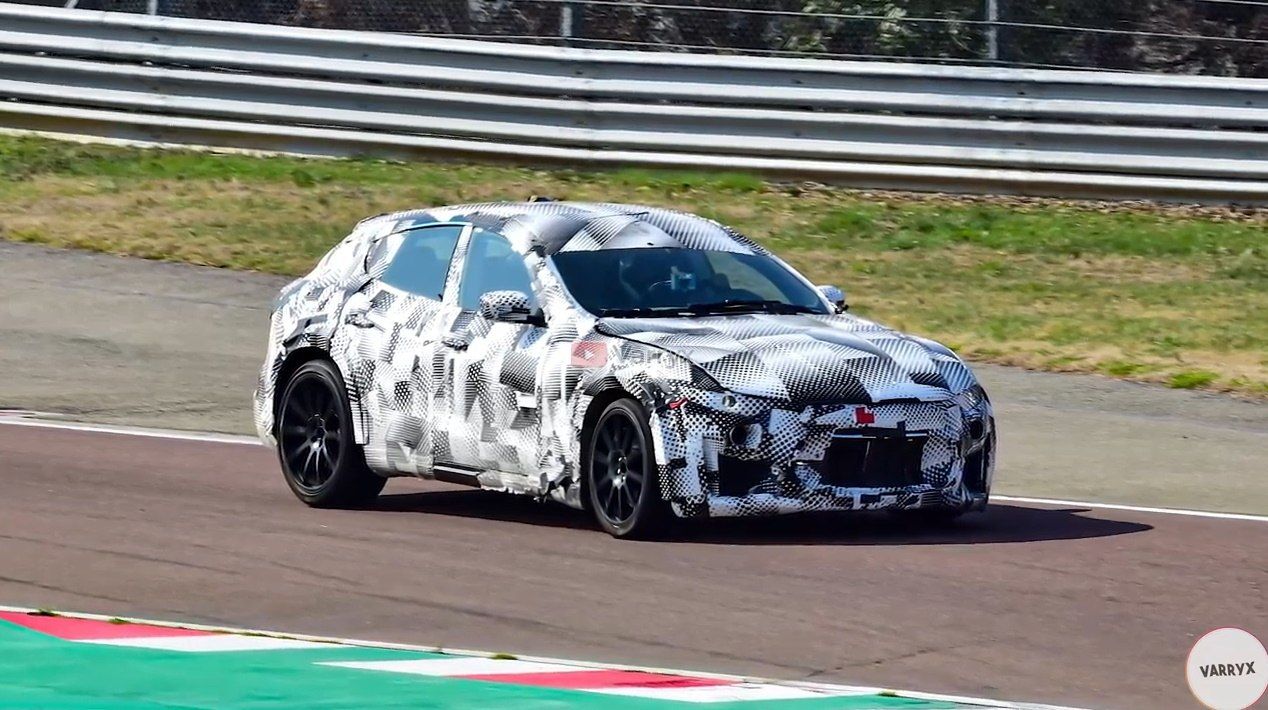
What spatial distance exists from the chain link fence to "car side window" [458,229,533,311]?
10.5 meters

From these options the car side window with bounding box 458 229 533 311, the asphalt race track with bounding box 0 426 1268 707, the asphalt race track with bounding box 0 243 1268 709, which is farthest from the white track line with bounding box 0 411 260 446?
the car side window with bounding box 458 229 533 311

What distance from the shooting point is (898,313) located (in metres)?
17.7

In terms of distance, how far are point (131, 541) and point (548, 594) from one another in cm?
219

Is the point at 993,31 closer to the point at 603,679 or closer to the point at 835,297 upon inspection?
the point at 835,297

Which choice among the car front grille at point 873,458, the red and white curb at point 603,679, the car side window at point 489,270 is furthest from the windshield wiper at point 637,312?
the red and white curb at point 603,679

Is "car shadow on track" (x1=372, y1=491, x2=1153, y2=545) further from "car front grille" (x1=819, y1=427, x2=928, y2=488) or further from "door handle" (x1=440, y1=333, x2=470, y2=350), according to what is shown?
"door handle" (x1=440, y1=333, x2=470, y2=350)

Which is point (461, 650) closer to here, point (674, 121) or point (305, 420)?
point (305, 420)

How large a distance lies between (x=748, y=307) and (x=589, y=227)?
0.86 meters

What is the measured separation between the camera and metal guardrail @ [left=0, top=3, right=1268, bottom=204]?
20609 millimetres

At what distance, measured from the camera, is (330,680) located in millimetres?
7176

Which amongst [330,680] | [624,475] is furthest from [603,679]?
[624,475]

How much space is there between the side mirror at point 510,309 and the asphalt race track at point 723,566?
933mm

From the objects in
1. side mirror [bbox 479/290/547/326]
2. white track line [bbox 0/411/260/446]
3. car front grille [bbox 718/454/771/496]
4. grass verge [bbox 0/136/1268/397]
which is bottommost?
white track line [bbox 0/411/260/446]

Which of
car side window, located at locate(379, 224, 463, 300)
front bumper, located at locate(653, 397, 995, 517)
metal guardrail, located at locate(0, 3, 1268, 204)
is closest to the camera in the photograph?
front bumper, located at locate(653, 397, 995, 517)
